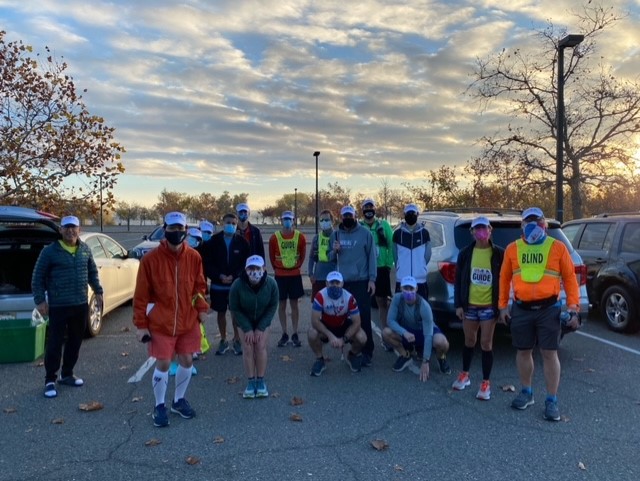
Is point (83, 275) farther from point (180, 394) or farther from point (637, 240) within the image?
point (637, 240)

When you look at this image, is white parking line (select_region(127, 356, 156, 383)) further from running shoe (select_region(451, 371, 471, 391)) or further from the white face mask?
running shoe (select_region(451, 371, 471, 391))

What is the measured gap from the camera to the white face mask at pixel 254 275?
16.8 feet

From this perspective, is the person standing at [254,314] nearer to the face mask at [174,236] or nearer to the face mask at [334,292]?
the face mask at [334,292]

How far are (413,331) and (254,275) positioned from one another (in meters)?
2.00

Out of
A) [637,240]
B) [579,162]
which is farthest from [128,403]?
[579,162]

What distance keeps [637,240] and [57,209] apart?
11.3 m

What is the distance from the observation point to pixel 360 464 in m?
3.57

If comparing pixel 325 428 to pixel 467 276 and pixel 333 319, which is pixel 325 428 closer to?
pixel 333 319

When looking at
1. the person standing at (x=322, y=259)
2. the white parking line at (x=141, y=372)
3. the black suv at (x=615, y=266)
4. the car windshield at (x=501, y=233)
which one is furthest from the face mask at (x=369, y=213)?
the black suv at (x=615, y=266)

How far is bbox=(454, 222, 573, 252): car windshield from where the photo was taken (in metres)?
6.04

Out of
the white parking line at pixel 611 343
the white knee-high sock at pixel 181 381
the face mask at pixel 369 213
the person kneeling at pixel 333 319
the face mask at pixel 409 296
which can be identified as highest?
the face mask at pixel 369 213

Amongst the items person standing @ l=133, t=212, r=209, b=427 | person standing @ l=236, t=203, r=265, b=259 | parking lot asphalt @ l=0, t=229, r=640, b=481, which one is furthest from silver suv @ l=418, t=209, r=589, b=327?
person standing @ l=133, t=212, r=209, b=427

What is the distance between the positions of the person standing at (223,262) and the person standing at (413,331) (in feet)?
6.96

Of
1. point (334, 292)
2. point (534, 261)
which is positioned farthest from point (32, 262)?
point (534, 261)
